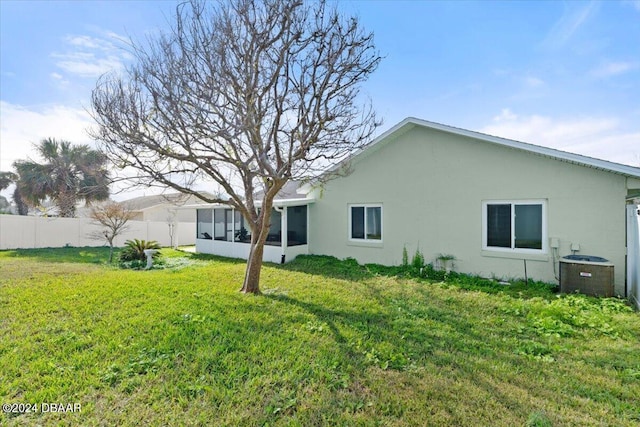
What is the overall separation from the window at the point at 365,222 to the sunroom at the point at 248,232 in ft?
7.34

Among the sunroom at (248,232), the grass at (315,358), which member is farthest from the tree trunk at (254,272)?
the sunroom at (248,232)

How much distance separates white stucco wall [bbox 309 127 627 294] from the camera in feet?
27.0

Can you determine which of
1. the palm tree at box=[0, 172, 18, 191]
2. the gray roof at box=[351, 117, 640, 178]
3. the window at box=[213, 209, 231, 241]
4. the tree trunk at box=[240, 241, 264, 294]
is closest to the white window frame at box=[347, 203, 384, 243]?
the gray roof at box=[351, 117, 640, 178]

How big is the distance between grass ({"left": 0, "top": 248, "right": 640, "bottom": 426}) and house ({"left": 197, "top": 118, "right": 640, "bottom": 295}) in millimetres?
1744

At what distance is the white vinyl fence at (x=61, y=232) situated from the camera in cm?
1802

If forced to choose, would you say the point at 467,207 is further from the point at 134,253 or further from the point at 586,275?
the point at 134,253

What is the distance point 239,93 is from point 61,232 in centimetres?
1902

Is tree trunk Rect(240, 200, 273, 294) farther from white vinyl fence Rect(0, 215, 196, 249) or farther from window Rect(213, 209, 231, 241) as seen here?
white vinyl fence Rect(0, 215, 196, 249)

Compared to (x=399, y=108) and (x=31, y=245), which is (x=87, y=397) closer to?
(x=399, y=108)

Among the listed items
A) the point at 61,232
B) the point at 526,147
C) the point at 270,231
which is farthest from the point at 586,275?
the point at 61,232

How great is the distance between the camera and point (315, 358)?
4.43 metres

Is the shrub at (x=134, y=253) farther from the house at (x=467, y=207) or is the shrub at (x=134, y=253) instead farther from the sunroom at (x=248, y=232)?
the house at (x=467, y=207)

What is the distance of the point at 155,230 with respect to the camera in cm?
2280

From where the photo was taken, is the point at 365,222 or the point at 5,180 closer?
the point at 365,222
